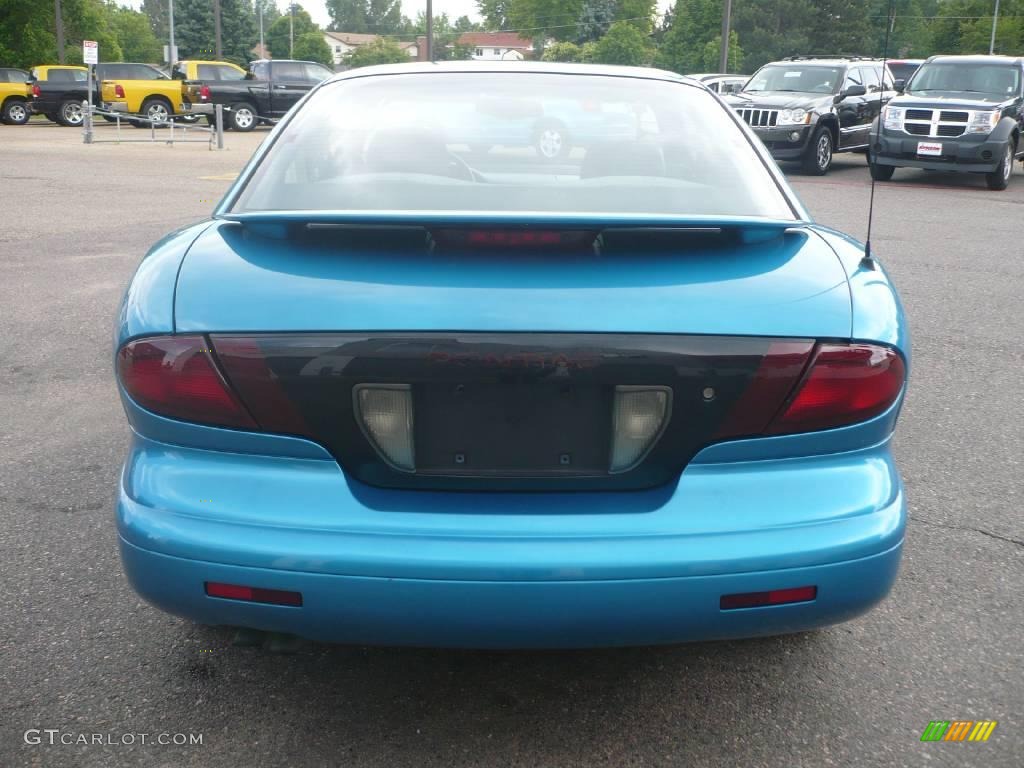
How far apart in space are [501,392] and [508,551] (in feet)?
1.01

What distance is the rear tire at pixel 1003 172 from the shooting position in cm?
1491

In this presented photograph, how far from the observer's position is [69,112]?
29359 mm

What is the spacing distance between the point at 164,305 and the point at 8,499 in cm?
199

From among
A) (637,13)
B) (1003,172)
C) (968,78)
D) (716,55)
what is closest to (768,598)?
(1003,172)

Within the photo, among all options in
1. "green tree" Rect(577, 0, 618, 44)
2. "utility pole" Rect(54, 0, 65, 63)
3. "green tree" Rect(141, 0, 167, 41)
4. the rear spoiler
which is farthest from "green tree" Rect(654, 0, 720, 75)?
"green tree" Rect(141, 0, 167, 41)

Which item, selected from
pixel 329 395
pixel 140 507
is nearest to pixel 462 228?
pixel 329 395

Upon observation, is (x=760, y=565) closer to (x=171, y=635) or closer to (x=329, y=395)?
(x=329, y=395)

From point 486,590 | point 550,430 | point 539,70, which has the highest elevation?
point 539,70

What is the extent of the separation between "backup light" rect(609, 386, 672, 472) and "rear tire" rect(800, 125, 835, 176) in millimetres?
15613

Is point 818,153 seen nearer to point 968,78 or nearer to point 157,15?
point 968,78

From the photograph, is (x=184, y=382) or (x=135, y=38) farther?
(x=135, y=38)

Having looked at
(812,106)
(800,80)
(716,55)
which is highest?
(716,55)

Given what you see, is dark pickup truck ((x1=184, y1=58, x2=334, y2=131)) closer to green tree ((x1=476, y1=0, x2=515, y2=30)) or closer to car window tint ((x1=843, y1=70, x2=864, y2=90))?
car window tint ((x1=843, y1=70, x2=864, y2=90))

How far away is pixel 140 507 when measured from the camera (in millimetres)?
2143
